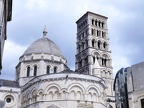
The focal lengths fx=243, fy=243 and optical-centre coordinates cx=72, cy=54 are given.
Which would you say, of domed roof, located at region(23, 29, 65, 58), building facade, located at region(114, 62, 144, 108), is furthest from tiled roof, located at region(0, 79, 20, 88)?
building facade, located at region(114, 62, 144, 108)

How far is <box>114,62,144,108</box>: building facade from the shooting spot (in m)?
22.1

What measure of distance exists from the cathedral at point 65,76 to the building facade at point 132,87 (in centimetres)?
1140

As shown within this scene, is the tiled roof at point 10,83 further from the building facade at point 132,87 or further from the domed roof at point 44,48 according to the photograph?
the building facade at point 132,87

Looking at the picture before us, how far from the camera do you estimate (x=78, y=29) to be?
6631 cm

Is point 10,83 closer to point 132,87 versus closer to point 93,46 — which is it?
point 93,46

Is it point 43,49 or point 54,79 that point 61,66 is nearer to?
point 43,49

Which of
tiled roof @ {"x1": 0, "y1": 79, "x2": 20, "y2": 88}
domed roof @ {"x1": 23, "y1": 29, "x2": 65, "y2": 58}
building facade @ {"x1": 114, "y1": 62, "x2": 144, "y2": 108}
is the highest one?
domed roof @ {"x1": 23, "y1": 29, "x2": 65, "y2": 58}

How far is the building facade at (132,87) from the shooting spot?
22.1 metres

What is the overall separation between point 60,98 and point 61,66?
13.4 metres

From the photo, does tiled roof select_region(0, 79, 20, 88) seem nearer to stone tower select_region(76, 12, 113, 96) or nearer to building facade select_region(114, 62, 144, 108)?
stone tower select_region(76, 12, 113, 96)

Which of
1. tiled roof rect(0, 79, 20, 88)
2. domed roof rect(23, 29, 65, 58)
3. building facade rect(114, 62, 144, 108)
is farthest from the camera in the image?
domed roof rect(23, 29, 65, 58)

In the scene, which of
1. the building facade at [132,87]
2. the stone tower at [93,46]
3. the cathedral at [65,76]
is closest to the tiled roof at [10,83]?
the cathedral at [65,76]

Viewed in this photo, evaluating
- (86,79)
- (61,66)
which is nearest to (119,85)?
(86,79)

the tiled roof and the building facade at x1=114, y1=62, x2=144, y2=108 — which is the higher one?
the tiled roof
